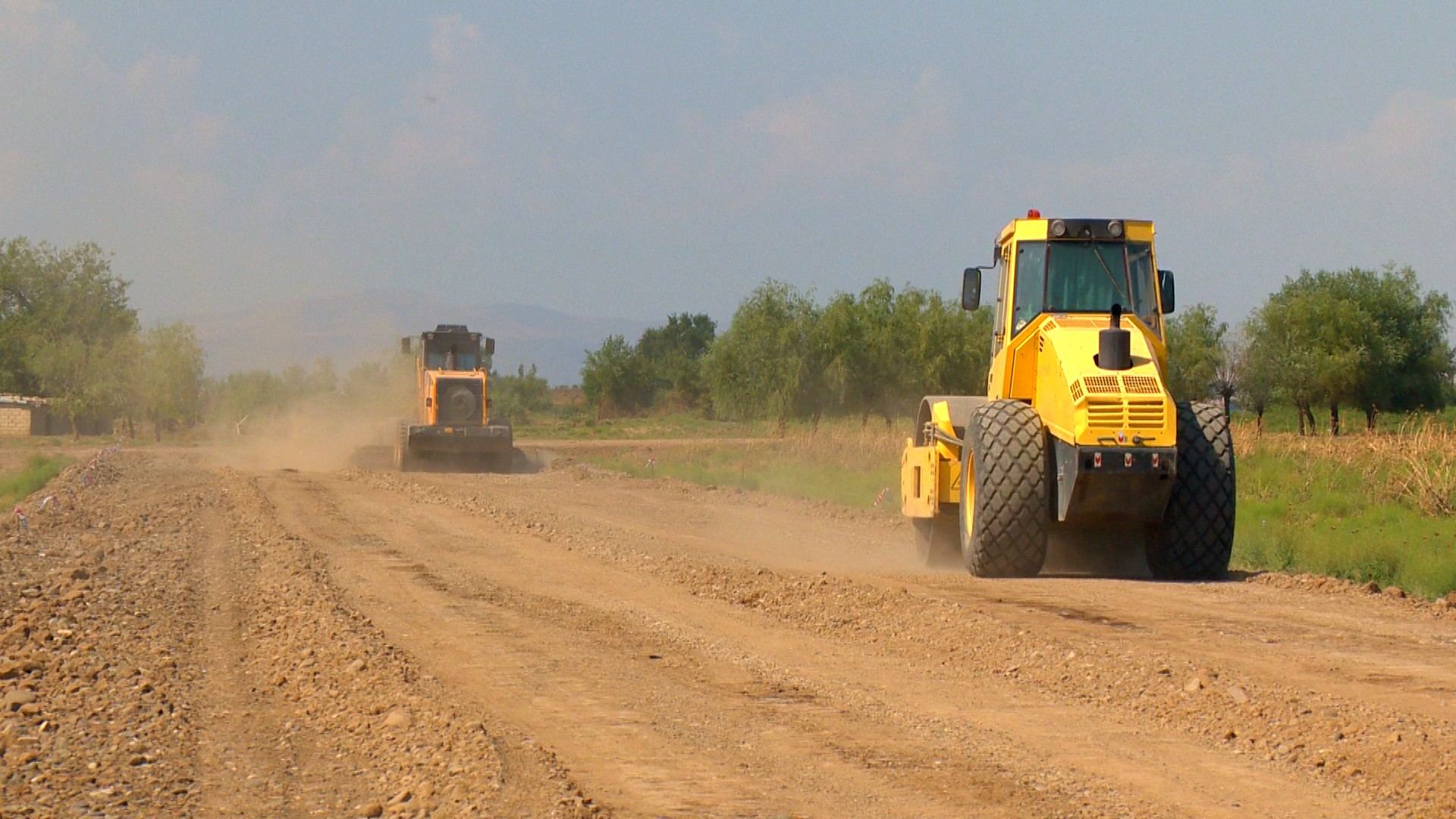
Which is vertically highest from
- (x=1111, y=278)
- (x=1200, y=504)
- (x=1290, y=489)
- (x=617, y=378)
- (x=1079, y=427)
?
(x=617, y=378)

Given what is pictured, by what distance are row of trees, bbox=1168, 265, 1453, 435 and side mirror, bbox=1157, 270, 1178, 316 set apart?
130ft

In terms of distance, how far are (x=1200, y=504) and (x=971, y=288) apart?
9.35 feet

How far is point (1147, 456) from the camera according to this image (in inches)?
454

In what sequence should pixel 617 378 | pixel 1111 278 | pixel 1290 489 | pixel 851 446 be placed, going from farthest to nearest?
pixel 617 378 → pixel 851 446 → pixel 1290 489 → pixel 1111 278

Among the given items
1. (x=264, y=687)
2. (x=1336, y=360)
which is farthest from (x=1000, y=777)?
(x=1336, y=360)

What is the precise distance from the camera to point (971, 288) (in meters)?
13.3

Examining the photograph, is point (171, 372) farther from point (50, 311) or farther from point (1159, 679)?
point (1159, 679)

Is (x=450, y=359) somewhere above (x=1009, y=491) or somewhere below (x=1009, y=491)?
above

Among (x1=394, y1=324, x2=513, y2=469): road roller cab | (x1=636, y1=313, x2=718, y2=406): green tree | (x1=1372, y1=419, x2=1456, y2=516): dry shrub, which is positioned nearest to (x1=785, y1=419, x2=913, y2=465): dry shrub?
(x1=394, y1=324, x2=513, y2=469): road roller cab

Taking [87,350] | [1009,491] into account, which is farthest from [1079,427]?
[87,350]

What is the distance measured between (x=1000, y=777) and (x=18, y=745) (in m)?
4.55

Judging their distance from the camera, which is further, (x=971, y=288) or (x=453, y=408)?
(x=453, y=408)

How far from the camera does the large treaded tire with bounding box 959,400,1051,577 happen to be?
12148 millimetres

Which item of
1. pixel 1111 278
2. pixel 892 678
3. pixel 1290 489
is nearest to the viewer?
pixel 892 678
